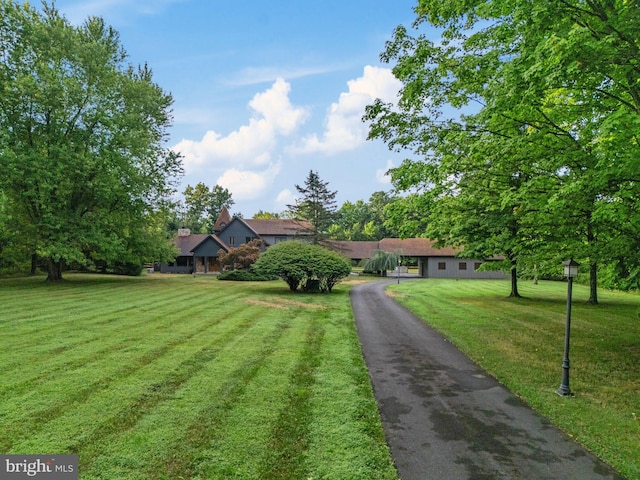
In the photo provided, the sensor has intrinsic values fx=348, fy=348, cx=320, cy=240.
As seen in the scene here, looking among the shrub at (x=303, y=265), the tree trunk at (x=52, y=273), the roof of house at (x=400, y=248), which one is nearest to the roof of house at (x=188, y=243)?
the roof of house at (x=400, y=248)

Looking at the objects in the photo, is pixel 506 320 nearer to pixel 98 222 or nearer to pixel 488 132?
pixel 488 132

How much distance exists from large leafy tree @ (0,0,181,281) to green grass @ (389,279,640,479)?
70.0 feet

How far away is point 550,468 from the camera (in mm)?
4219

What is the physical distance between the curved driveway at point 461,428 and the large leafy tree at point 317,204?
33.7 meters

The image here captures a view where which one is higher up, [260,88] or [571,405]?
[260,88]

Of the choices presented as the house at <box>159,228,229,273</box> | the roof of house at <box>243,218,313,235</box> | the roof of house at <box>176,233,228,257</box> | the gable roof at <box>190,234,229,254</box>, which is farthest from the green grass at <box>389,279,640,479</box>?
the roof of house at <box>243,218,313,235</box>

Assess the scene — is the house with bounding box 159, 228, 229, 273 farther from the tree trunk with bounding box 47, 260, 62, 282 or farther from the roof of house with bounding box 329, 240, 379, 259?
the roof of house with bounding box 329, 240, 379, 259

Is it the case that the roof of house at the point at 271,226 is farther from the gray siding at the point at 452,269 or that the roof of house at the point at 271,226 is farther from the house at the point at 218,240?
the gray siding at the point at 452,269

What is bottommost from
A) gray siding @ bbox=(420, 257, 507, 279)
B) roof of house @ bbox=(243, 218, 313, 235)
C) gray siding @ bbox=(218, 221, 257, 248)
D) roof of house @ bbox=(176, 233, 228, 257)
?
gray siding @ bbox=(420, 257, 507, 279)

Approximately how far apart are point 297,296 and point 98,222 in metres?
15.0

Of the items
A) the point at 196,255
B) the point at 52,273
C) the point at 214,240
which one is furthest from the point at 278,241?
the point at 52,273

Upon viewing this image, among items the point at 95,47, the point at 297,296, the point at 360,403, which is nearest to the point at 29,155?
the point at 95,47

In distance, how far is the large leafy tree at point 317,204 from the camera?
1661 inches

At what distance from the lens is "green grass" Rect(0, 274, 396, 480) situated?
419 centimetres
